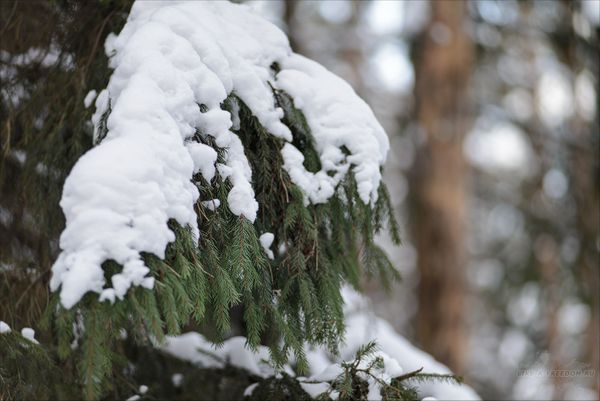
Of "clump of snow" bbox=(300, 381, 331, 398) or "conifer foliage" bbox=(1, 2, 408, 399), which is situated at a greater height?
"conifer foliage" bbox=(1, 2, 408, 399)

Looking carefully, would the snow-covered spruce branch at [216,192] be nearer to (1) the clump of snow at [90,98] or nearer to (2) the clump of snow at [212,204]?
(2) the clump of snow at [212,204]

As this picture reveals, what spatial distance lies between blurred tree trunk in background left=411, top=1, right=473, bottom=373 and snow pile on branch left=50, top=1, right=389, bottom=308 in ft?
11.0

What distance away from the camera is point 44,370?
6.88ft

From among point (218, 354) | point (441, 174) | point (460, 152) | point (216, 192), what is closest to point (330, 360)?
point (218, 354)

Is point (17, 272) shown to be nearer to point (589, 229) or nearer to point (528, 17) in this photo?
point (589, 229)

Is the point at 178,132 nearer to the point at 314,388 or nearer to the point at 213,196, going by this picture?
the point at 213,196

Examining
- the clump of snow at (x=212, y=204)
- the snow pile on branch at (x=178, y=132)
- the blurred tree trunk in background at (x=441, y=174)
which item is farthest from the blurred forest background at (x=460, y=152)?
the clump of snow at (x=212, y=204)

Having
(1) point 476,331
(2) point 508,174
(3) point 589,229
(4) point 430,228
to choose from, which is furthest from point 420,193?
(1) point 476,331

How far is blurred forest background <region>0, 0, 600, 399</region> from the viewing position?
2.44 m

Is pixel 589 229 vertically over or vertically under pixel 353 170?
under

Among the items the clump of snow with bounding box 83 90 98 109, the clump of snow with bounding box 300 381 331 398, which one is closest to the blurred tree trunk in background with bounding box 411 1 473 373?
the clump of snow with bounding box 300 381 331 398

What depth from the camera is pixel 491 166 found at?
1080cm

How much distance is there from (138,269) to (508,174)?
10.3 m

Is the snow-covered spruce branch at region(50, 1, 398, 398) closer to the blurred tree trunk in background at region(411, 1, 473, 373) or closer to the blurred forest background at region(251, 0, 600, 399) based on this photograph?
the blurred forest background at region(251, 0, 600, 399)
